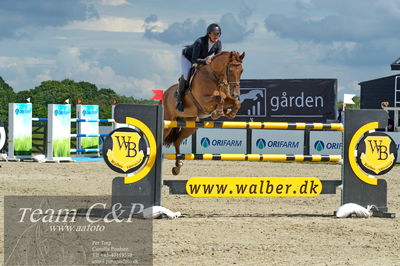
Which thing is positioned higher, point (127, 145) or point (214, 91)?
point (214, 91)

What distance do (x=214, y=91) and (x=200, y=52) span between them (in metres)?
0.65

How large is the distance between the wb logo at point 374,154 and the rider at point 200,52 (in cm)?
212

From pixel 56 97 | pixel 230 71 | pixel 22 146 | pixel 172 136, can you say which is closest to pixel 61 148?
pixel 22 146

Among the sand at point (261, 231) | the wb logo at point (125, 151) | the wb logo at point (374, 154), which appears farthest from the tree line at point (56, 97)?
the wb logo at point (374, 154)

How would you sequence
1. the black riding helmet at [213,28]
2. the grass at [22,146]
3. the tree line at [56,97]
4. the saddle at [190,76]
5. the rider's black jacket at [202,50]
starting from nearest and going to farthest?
the black riding helmet at [213,28] → the rider's black jacket at [202,50] → the saddle at [190,76] → the grass at [22,146] → the tree line at [56,97]

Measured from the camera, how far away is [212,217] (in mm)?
7680

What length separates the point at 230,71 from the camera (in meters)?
7.49

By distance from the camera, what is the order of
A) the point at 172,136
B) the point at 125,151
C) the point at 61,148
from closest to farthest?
1. the point at 125,151
2. the point at 172,136
3. the point at 61,148

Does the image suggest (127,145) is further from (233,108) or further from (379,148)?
(379,148)

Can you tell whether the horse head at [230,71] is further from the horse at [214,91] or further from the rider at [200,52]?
the rider at [200,52]

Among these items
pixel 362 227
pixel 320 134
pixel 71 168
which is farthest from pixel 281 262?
pixel 320 134

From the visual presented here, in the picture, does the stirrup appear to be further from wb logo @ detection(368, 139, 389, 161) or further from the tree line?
the tree line

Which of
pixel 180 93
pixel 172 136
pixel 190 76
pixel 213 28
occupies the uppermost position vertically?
pixel 213 28

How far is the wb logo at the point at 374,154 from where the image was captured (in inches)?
320
